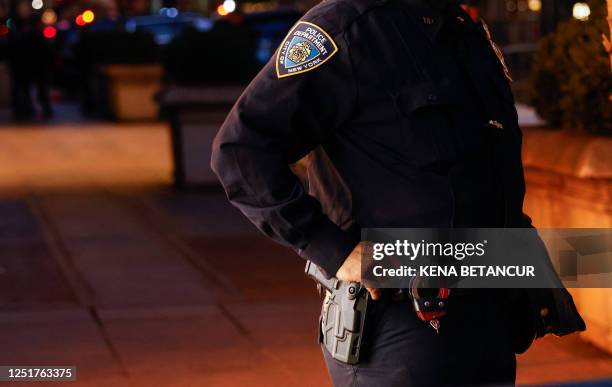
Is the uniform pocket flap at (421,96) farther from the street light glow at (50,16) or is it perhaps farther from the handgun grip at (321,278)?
the street light glow at (50,16)

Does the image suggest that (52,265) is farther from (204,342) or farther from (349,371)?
(349,371)

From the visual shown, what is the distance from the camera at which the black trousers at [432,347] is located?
280 centimetres

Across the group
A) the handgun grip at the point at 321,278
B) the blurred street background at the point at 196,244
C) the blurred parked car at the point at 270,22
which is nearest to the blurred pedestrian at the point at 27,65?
the blurred parked car at the point at 270,22

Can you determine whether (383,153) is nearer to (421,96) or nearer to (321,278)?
(421,96)

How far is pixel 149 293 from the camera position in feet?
23.9

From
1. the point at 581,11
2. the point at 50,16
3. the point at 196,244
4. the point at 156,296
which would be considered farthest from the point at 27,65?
the point at 50,16

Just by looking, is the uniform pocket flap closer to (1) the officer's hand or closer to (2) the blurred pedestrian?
(1) the officer's hand

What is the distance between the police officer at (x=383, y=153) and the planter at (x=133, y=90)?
1703 centimetres

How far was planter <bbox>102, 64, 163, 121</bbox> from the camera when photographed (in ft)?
64.8

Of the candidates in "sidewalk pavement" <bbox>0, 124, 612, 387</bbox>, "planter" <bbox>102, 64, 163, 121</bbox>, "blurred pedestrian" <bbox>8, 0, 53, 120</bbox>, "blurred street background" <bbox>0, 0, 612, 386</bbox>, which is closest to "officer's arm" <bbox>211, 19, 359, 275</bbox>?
"blurred street background" <bbox>0, 0, 612, 386</bbox>

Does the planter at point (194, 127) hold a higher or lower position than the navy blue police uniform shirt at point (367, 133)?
lower

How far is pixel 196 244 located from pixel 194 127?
3.13 m

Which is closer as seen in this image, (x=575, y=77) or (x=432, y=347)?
(x=432, y=347)

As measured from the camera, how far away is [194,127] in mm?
11852
